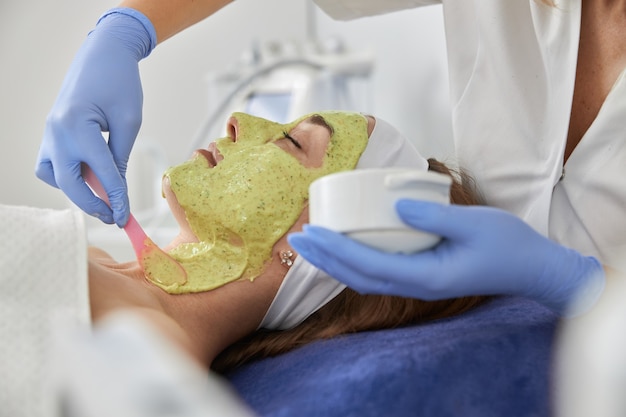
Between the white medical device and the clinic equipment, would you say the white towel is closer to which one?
the clinic equipment

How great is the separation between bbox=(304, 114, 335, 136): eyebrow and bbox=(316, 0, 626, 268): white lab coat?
0.32 metres

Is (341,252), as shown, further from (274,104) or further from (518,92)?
(274,104)

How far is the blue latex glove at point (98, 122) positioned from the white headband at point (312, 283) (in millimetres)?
302

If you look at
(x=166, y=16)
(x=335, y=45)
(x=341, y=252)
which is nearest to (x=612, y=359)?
(x=341, y=252)

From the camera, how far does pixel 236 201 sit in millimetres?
1130

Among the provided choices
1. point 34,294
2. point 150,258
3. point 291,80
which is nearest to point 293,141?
point 150,258

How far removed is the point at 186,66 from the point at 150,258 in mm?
2529

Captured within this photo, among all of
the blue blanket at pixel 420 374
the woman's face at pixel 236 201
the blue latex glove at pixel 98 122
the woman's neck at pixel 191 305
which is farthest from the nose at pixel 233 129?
the blue blanket at pixel 420 374

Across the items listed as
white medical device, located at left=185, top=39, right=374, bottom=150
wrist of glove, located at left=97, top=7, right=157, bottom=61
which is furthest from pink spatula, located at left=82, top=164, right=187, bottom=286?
white medical device, located at left=185, top=39, right=374, bottom=150

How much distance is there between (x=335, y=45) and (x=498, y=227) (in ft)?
7.80

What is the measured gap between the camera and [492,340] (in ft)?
3.09

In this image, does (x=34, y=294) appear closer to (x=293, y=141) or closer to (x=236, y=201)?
(x=236, y=201)

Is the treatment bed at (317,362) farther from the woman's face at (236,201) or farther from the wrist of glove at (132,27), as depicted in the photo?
the wrist of glove at (132,27)

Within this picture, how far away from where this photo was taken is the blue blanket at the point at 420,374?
32.0 inches
